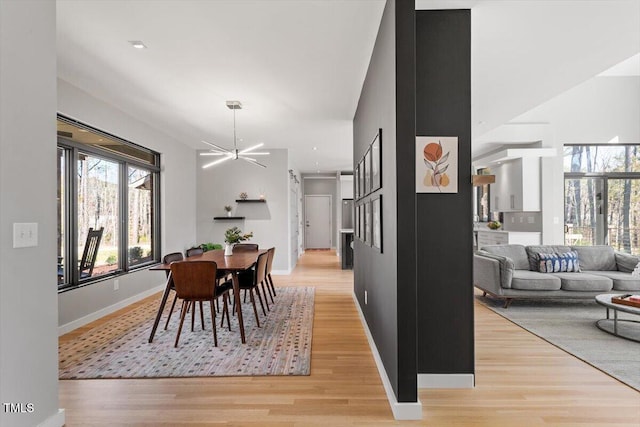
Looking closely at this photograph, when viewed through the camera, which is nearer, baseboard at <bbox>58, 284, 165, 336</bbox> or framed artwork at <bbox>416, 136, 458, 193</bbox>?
framed artwork at <bbox>416, 136, 458, 193</bbox>

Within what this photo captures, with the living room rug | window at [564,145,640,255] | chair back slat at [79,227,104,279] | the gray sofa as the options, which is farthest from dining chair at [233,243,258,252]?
window at [564,145,640,255]

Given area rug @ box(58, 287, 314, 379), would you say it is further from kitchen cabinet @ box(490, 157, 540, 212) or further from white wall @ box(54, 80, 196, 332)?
kitchen cabinet @ box(490, 157, 540, 212)

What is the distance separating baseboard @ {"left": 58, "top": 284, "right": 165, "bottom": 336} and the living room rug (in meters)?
4.93

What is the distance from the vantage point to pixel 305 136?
6.49 m

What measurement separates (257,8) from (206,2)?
343 millimetres

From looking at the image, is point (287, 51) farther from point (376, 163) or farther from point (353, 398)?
point (353, 398)

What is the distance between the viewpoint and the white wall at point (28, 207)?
1.71 metres

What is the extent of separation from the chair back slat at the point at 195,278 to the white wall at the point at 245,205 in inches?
168

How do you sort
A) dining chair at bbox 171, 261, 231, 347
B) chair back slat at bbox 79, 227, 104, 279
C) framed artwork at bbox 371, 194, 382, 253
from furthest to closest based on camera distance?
chair back slat at bbox 79, 227, 104, 279
dining chair at bbox 171, 261, 231, 347
framed artwork at bbox 371, 194, 382, 253

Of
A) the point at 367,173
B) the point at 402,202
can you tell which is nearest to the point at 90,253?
the point at 367,173

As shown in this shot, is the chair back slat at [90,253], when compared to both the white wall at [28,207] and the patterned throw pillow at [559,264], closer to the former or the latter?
the white wall at [28,207]

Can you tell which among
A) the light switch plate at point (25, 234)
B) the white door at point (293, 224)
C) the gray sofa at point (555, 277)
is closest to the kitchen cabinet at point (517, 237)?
the gray sofa at point (555, 277)

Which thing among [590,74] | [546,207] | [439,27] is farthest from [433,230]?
[546,207]

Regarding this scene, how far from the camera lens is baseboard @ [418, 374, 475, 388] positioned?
2.51 meters
